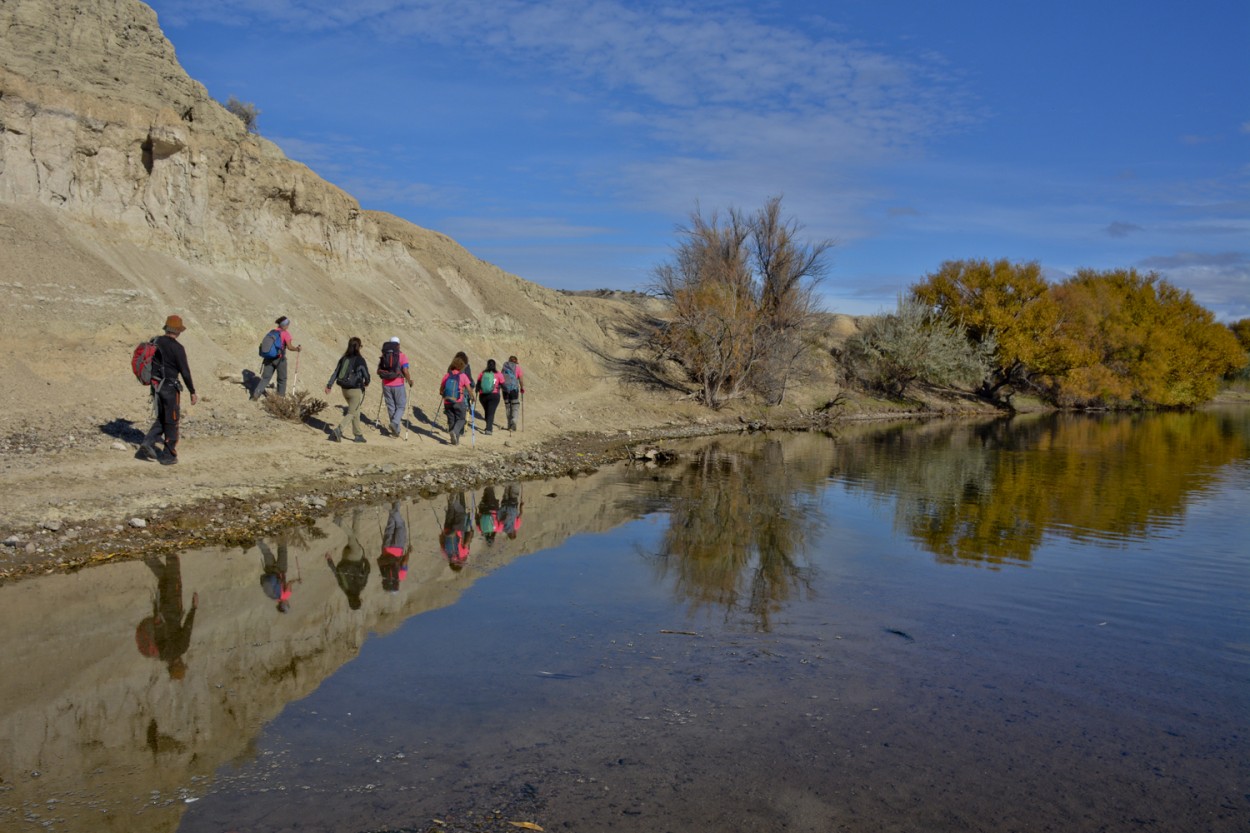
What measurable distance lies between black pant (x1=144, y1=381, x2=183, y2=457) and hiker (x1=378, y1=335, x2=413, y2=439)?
15.0 feet

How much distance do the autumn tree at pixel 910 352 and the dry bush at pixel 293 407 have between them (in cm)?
3355

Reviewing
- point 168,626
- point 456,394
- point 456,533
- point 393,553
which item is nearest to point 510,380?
point 456,394

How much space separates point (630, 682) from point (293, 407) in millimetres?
12530

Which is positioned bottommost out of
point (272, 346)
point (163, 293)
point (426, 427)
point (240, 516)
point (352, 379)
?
point (240, 516)

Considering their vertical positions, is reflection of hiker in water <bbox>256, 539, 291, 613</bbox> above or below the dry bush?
below

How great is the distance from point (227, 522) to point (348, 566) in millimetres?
2275

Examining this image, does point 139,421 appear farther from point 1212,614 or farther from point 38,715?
point 1212,614

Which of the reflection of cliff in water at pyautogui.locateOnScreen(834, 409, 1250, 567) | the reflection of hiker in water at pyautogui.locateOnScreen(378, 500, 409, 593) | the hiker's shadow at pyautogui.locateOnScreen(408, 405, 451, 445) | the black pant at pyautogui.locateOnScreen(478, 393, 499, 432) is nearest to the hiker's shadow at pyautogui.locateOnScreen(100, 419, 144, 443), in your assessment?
the reflection of hiker in water at pyautogui.locateOnScreen(378, 500, 409, 593)

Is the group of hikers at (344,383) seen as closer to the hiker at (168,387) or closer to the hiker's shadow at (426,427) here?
the hiker at (168,387)

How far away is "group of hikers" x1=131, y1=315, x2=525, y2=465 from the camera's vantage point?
12469 mm

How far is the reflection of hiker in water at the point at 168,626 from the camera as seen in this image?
7.32 m

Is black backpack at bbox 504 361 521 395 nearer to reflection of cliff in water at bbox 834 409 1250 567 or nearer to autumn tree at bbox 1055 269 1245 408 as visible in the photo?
reflection of cliff in water at bbox 834 409 1250 567

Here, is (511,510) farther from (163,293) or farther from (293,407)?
(163,293)

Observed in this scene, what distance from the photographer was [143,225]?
2102 cm
